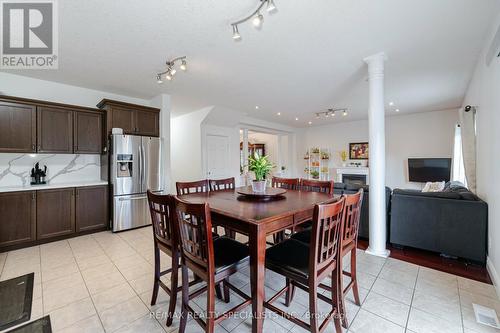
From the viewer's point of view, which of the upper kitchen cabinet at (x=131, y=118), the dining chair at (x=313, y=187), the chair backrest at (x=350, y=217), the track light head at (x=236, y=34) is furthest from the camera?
the upper kitchen cabinet at (x=131, y=118)

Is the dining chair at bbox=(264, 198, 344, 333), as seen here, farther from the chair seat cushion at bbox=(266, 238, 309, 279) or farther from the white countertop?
the white countertop

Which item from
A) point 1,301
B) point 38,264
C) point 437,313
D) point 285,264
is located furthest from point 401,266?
point 38,264

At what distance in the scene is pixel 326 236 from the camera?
1415 millimetres

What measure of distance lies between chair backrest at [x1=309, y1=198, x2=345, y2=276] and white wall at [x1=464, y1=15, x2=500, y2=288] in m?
1.83

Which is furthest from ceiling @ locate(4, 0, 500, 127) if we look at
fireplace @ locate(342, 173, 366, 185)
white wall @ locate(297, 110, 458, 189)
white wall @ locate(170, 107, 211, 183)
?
fireplace @ locate(342, 173, 366, 185)

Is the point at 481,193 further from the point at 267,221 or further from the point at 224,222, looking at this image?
the point at 224,222

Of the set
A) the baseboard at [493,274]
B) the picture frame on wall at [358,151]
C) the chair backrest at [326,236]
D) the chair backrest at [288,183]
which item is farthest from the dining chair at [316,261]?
the picture frame on wall at [358,151]

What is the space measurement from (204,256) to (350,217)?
3.64ft

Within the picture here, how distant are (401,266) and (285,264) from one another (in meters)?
1.90

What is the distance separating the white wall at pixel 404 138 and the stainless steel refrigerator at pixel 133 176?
6185 mm

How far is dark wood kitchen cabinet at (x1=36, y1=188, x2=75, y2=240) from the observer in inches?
127

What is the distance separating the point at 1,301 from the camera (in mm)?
1953

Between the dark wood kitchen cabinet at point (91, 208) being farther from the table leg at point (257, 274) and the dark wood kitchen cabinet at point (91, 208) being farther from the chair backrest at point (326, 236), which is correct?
the chair backrest at point (326, 236)

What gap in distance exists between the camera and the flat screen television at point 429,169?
228 inches
